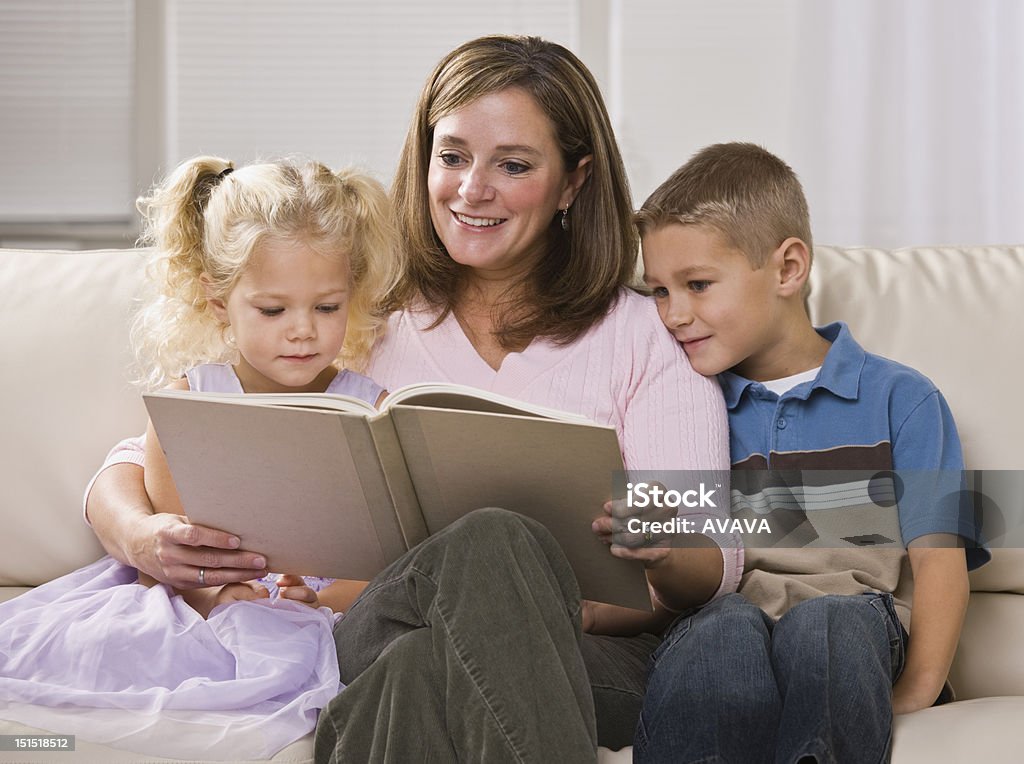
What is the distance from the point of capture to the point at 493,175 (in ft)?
4.78

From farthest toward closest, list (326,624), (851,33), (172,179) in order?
1. (851,33)
2. (172,179)
3. (326,624)

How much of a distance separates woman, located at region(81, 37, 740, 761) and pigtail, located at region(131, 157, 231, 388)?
0.60ft

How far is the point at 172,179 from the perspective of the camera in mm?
1491

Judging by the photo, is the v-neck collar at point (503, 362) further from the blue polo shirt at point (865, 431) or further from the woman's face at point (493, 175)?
the blue polo shirt at point (865, 431)

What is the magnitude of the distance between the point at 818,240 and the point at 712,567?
69.4 inches

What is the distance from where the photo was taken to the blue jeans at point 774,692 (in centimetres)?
105

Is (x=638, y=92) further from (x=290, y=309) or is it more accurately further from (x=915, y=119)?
(x=290, y=309)

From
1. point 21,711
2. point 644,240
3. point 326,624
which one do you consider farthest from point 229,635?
point 644,240

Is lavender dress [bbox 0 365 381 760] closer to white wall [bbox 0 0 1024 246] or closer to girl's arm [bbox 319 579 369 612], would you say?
girl's arm [bbox 319 579 369 612]

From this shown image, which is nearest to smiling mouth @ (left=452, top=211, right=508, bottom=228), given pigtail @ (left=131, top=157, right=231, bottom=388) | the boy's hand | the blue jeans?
pigtail @ (left=131, top=157, right=231, bottom=388)

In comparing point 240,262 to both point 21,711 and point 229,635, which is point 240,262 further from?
point 21,711

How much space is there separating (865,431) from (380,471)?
2.08 ft

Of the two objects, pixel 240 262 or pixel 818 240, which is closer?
pixel 240 262

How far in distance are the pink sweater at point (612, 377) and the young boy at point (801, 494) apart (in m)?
0.04
